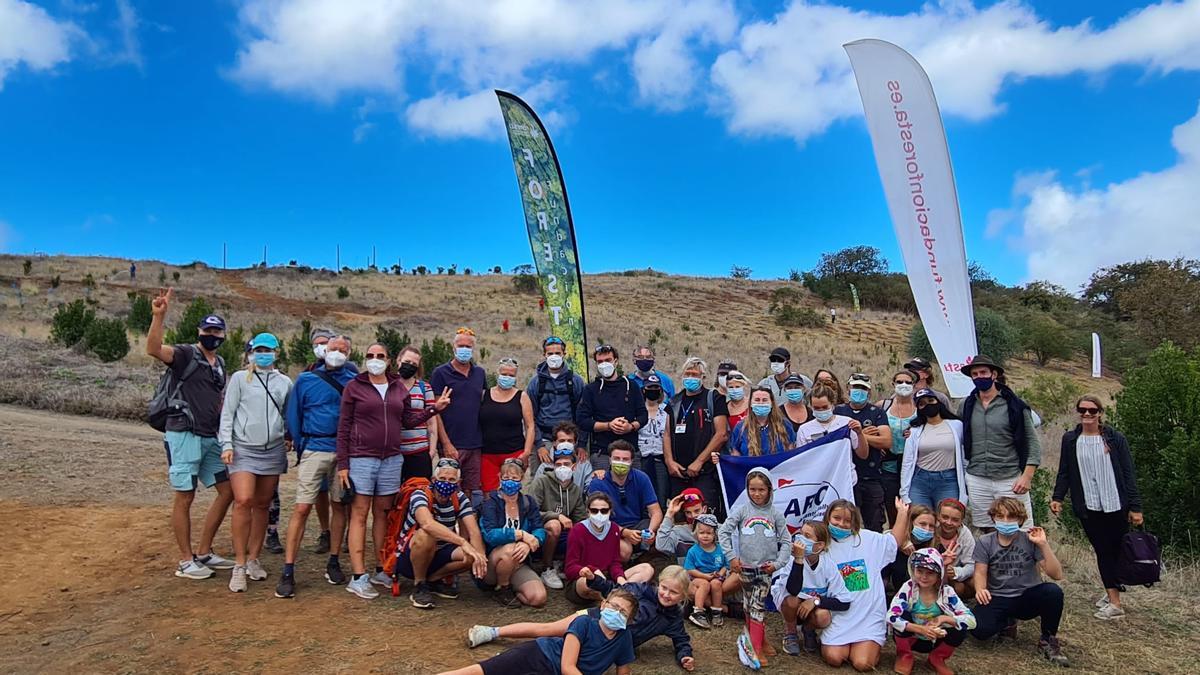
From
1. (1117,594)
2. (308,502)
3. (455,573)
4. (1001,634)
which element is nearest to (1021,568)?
(1001,634)

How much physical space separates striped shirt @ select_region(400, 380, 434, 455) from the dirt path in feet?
4.17

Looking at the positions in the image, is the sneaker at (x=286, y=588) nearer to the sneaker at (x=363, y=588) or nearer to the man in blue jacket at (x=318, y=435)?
the man in blue jacket at (x=318, y=435)

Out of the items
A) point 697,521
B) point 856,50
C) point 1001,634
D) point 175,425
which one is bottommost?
point 1001,634

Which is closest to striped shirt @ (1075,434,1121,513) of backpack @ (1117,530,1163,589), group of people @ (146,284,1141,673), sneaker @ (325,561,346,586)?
group of people @ (146,284,1141,673)

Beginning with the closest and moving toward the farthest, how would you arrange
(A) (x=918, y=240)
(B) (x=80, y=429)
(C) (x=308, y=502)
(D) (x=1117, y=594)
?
(C) (x=308, y=502)
(D) (x=1117, y=594)
(A) (x=918, y=240)
(B) (x=80, y=429)

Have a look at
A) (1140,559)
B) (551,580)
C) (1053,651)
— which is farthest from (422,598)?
(1140,559)

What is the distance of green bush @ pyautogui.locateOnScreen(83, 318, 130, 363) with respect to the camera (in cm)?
2031

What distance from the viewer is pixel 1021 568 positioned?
5.88 metres

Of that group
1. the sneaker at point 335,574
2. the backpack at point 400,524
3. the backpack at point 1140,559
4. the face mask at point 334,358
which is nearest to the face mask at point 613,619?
the backpack at point 400,524

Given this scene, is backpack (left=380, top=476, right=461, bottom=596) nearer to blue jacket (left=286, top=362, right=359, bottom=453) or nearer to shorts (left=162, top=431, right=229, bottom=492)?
blue jacket (left=286, top=362, right=359, bottom=453)

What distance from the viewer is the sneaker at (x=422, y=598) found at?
20.4 ft

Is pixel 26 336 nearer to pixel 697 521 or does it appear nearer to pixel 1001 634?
pixel 697 521

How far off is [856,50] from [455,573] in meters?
7.85

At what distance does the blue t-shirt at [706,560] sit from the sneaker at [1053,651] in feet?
8.12
